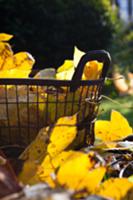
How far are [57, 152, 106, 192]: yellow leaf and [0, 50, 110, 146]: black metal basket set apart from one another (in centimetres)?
40

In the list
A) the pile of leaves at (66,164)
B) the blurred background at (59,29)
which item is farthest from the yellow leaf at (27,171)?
the blurred background at (59,29)

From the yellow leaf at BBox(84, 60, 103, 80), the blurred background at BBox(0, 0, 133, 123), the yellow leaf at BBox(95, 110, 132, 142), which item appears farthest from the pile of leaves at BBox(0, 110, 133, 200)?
the blurred background at BBox(0, 0, 133, 123)

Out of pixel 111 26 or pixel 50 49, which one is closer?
pixel 50 49

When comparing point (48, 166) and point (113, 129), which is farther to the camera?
point (113, 129)

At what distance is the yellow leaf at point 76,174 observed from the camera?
2.46 feet

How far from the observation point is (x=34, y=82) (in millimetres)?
1125

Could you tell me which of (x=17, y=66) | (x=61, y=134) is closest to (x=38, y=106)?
(x=17, y=66)

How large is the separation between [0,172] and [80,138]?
0.44 m

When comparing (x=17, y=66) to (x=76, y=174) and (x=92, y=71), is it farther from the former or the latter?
(x=76, y=174)

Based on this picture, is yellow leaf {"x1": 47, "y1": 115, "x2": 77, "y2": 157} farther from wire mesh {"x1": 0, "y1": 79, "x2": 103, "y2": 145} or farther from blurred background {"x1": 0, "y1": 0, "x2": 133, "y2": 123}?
blurred background {"x1": 0, "y1": 0, "x2": 133, "y2": 123}

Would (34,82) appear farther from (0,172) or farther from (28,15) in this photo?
(28,15)

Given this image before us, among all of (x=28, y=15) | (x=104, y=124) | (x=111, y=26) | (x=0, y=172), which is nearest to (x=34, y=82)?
(x=104, y=124)

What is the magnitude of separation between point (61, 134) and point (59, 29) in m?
7.45

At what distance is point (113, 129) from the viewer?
1.27 meters
